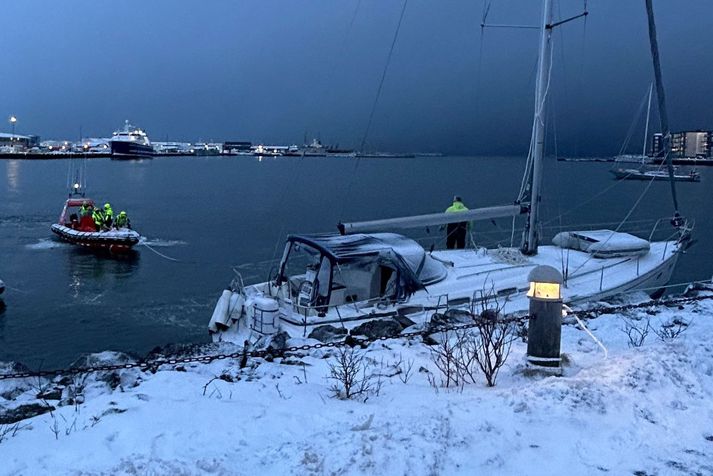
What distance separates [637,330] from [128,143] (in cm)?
17784

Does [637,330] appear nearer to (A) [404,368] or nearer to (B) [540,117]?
(A) [404,368]

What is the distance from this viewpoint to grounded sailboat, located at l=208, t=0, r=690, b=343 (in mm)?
10969

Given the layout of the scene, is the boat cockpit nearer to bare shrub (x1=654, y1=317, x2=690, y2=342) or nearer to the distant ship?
bare shrub (x1=654, y1=317, x2=690, y2=342)

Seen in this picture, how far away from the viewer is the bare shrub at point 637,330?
716 cm

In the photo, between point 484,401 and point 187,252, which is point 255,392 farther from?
point 187,252

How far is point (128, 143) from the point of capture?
17000 cm

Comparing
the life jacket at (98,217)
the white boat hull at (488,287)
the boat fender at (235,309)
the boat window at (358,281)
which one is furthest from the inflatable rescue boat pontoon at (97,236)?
the boat window at (358,281)

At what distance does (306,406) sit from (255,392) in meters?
0.73

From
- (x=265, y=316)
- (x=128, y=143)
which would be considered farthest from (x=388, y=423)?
(x=128, y=143)

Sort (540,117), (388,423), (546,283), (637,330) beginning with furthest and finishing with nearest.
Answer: (540,117), (637,330), (546,283), (388,423)

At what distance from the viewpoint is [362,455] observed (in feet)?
14.1

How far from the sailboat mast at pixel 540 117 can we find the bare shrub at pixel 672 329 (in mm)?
6531

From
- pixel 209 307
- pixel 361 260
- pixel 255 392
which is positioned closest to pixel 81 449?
pixel 255 392

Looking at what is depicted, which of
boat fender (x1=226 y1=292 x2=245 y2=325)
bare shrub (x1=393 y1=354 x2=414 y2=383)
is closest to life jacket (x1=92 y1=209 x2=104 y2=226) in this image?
boat fender (x1=226 y1=292 x2=245 y2=325)
